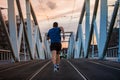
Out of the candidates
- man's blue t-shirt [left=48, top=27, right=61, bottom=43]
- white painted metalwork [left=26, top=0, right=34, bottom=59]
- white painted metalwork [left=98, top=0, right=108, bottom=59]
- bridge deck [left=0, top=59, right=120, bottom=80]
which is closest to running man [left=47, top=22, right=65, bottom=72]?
man's blue t-shirt [left=48, top=27, right=61, bottom=43]

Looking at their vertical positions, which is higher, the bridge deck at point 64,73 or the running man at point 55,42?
the running man at point 55,42

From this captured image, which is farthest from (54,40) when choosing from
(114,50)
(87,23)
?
(87,23)

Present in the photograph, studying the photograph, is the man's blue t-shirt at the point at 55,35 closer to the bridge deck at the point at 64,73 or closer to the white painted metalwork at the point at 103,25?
the bridge deck at the point at 64,73

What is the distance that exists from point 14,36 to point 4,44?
36496mm

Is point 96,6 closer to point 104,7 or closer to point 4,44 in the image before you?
point 104,7

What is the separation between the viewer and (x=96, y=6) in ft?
138

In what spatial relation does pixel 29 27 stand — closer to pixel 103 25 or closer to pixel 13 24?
pixel 13 24

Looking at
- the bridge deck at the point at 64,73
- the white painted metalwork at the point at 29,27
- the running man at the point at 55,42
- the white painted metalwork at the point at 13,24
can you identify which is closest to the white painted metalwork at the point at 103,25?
the white painted metalwork at the point at 13,24

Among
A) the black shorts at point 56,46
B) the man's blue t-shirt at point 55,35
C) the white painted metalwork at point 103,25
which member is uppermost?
the white painted metalwork at point 103,25

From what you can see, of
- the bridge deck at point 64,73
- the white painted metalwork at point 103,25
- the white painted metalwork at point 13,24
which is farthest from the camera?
the white painted metalwork at point 103,25

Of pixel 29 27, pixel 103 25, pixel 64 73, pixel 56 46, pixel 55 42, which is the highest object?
pixel 29 27

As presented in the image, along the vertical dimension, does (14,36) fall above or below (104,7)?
below

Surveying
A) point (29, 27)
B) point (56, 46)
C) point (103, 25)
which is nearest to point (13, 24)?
point (103, 25)

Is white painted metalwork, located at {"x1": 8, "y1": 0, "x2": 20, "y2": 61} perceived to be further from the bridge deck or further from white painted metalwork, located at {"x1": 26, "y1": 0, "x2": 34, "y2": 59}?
the bridge deck
